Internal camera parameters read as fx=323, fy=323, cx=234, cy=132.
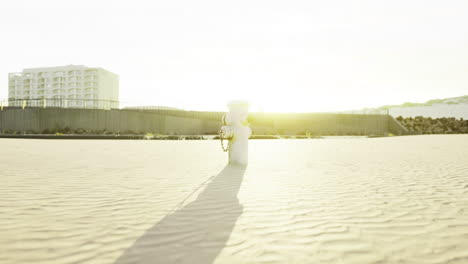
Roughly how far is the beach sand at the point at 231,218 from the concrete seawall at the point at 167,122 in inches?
650

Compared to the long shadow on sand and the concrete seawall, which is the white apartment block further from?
the long shadow on sand

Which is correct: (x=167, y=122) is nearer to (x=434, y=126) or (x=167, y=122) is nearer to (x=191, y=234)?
(x=191, y=234)

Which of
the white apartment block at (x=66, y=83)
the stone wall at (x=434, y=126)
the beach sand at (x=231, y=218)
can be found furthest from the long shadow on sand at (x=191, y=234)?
the white apartment block at (x=66, y=83)

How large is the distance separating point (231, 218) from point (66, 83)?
104222 millimetres

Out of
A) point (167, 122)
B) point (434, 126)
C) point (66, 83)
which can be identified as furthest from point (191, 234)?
point (66, 83)

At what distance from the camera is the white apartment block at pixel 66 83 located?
91.4m

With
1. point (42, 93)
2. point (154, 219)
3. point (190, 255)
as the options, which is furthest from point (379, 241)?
point (42, 93)

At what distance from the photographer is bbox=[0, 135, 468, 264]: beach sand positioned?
2721 millimetres

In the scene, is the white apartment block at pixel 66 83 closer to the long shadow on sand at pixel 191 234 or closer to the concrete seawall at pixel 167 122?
the concrete seawall at pixel 167 122

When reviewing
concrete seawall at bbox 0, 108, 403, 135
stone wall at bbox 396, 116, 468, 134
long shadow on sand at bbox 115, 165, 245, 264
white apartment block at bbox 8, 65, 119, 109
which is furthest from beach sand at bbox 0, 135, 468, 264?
white apartment block at bbox 8, 65, 119, 109

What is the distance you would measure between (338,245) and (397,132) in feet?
117

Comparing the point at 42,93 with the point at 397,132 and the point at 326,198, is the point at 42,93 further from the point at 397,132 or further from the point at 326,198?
the point at 326,198

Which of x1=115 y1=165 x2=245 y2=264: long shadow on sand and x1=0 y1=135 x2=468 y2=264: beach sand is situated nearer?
x1=115 y1=165 x2=245 y2=264: long shadow on sand

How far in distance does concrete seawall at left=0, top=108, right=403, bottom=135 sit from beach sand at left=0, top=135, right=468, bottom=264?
54.2 ft
